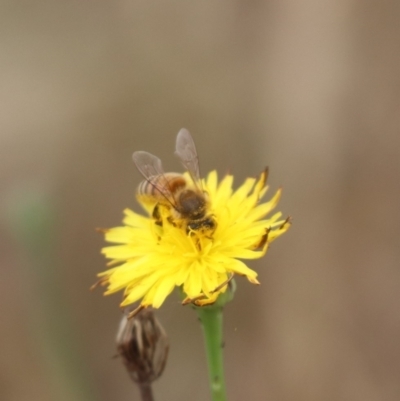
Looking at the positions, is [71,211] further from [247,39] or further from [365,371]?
[365,371]

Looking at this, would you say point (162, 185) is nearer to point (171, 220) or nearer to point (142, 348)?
point (171, 220)

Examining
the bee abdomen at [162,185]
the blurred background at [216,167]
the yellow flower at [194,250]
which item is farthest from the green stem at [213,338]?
the blurred background at [216,167]

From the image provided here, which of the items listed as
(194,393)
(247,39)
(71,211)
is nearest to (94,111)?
(71,211)

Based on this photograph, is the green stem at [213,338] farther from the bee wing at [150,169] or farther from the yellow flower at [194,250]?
the bee wing at [150,169]

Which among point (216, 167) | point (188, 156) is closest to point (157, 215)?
point (188, 156)

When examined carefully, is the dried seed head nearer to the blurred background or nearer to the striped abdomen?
the striped abdomen
